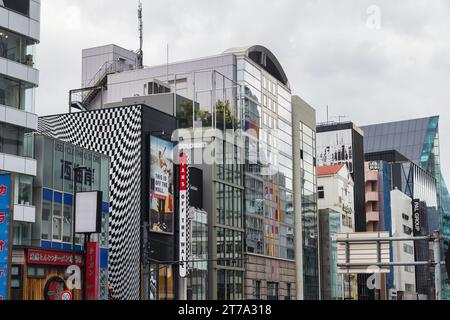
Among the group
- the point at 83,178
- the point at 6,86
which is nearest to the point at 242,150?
the point at 83,178

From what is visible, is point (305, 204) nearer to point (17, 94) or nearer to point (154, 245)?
point (154, 245)

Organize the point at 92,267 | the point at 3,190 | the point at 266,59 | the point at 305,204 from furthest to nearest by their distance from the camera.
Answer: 1. the point at 305,204
2. the point at 266,59
3. the point at 92,267
4. the point at 3,190

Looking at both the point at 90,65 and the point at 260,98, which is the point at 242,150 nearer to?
the point at 260,98

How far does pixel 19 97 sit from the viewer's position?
56.3 meters

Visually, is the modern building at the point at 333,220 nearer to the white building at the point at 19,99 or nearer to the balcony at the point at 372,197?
the balcony at the point at 372,197

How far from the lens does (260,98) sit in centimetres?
9706

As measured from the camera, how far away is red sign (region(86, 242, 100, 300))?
179ft

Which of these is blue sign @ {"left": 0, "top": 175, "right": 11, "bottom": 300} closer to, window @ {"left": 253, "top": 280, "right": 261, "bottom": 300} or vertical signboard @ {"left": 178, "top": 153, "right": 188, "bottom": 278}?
vertical signboard @ {"left": 178, "top": 153, "right": 188, "bottom": 278}

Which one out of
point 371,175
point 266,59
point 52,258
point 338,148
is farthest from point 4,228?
point 371,175

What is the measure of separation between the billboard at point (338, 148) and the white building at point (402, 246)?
16.9 m

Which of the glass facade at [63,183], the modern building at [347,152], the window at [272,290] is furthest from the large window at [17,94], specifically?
the modern building at [347,152]

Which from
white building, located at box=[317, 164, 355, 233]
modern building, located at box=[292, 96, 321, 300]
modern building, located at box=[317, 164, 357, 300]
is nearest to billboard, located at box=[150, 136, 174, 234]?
modern building, located at box=[292, 96, 321, 300]

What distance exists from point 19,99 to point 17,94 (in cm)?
35

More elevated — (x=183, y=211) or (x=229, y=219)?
(x=229, y=219)
